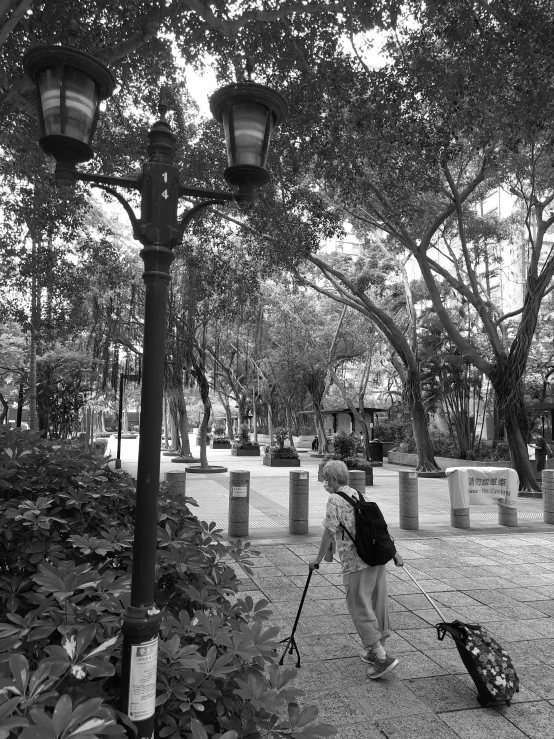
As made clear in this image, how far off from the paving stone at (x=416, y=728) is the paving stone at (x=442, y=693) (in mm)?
162

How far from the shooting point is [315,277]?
2417cm

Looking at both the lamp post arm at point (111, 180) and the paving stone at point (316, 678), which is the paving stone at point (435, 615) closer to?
the paving stone at point (316, 678)

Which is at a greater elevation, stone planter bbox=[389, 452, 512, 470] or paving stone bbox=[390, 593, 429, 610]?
stone planter bbox=[389, 452, 512, 470]

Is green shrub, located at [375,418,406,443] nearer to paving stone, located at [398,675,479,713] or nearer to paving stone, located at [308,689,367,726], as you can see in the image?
paving stone, located at [398,675,479,713]

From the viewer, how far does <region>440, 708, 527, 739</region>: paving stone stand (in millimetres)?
3416

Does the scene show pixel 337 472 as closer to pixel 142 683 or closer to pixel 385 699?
pixel 385 699

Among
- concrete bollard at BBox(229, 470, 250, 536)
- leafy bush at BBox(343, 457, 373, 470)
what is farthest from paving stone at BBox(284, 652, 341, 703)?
leafy bush at BBox(343, 457, 373, 470)

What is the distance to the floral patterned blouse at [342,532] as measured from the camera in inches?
171

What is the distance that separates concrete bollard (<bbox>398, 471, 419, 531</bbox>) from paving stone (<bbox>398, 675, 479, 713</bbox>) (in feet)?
18.2

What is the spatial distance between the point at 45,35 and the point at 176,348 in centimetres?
1285

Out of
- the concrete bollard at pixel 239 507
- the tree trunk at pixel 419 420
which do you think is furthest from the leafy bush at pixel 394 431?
the concrete bollard at pixel 239 507

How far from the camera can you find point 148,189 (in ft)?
8.37

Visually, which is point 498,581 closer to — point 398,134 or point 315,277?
point 398,134

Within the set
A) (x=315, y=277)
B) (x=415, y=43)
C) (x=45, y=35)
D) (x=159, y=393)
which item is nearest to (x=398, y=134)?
(x=415, y=43)
